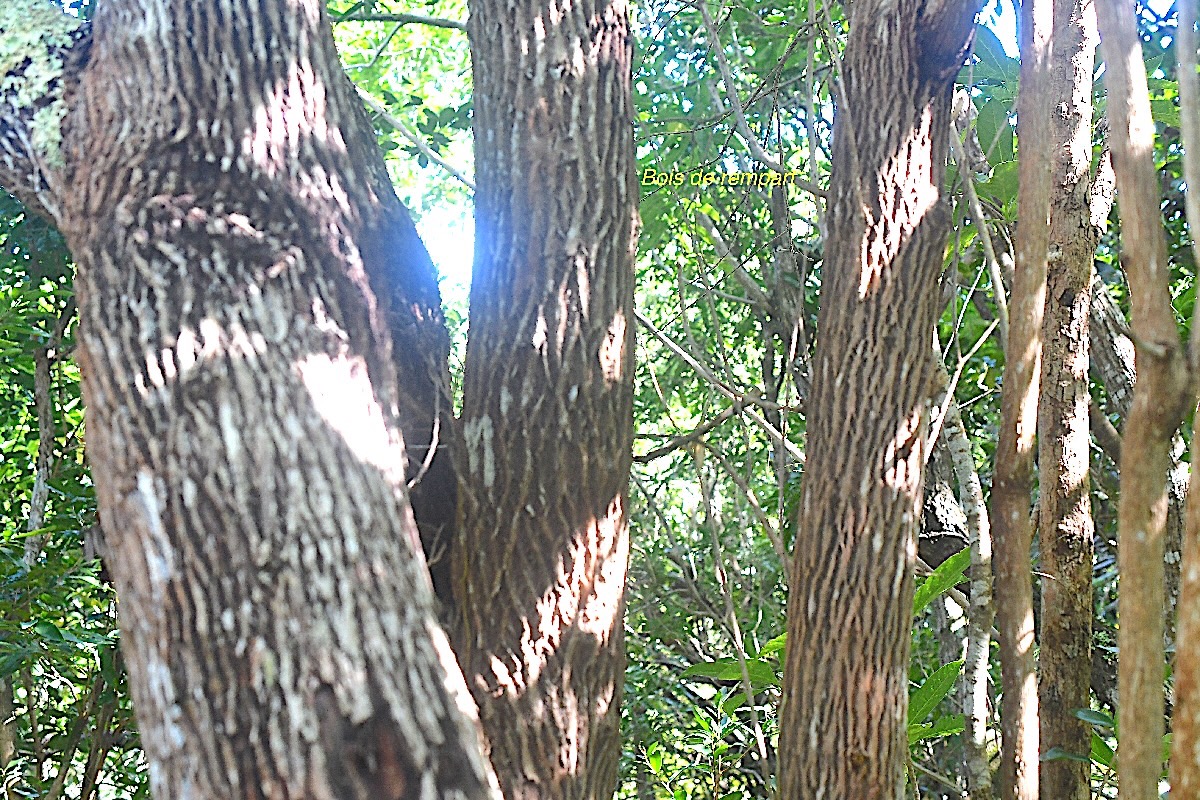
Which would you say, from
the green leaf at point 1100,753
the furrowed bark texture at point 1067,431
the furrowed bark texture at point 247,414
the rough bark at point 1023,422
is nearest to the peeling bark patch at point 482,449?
the furrowed bark texture at point 247,414

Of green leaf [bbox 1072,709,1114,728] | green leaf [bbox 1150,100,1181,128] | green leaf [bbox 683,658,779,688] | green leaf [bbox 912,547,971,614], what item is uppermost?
green leaf [bbox 1150,100,1181,128]

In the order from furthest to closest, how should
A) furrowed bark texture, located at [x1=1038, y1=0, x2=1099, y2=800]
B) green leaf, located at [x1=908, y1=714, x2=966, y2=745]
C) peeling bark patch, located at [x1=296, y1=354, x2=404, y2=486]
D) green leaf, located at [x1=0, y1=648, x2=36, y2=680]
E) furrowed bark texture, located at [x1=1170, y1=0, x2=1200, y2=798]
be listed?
green leaf, located at [x1=908, y1=714, x2=966, y2=745]
green leaf, located at [x1=0, y1=648, x2=36, y2=680]
furrowed bark texture, located at [x1=1038, y1=0, x2=1099, y2=800]
peeling bark patch, located at [x1=296, y1=354, x2=404, y2=486]
furrowed bark texture, located at [x1=1170, y1=0, x2=1200, y2=798]

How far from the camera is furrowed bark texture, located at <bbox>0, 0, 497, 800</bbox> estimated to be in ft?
3.51

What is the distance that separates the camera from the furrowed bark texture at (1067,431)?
2062 mm

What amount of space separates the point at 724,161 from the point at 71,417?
94.0 inches

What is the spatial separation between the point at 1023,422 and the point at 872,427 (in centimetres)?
24

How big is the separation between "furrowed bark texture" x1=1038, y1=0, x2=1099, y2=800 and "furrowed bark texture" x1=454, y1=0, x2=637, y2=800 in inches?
35.0

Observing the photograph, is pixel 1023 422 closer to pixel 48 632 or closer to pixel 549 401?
pixel 549 401

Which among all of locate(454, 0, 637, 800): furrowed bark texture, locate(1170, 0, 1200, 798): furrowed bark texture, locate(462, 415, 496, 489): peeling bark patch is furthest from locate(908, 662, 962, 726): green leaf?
locate(1170, 0, 1200, 798): furrowed bark texture

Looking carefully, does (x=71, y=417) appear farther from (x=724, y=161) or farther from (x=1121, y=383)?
(x=1121, y=383)

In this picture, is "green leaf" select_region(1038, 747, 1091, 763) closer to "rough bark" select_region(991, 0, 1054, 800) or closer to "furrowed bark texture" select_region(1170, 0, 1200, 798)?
"rough bark" select_region(991, 0, 1054, 800)

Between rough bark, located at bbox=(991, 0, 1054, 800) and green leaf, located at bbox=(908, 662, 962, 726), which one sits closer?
rough bark, located at bbox=(991, 0, 1054, 800)

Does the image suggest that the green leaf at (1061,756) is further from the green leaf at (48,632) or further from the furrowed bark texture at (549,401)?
the green leaf at (48,632)

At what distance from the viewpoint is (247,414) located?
3.91 ft
